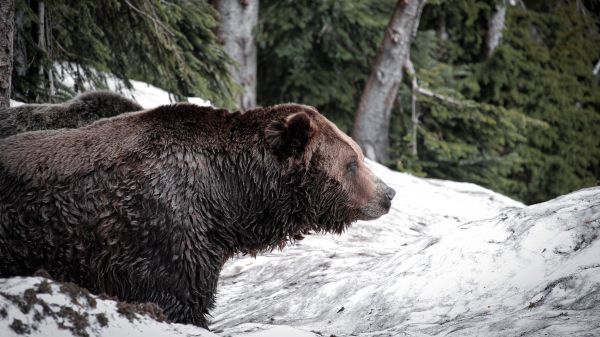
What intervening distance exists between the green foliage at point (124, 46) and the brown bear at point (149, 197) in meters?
2.98

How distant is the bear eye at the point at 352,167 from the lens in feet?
16.2

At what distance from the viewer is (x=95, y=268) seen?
4.18 meters

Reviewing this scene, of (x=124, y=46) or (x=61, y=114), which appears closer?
(x=61, y=114)

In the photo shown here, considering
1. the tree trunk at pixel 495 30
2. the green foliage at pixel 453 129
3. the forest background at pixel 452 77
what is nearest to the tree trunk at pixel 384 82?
the forest background at pixel 452 77

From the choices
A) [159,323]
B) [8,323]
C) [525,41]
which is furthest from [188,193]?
[525,41]

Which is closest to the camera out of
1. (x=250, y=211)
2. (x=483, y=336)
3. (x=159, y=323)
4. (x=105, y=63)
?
(x=159, y=323)

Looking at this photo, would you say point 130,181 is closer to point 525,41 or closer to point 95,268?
point 95,268

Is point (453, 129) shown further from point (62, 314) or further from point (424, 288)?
point (62, 314)

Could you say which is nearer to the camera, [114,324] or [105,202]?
[114,324]

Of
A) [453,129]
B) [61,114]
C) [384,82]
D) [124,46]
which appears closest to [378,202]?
[61,114]

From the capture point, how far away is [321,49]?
15.0 meters

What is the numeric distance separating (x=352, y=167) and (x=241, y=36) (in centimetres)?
872

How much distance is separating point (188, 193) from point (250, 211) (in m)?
0.52

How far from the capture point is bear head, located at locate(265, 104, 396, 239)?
463 cm
